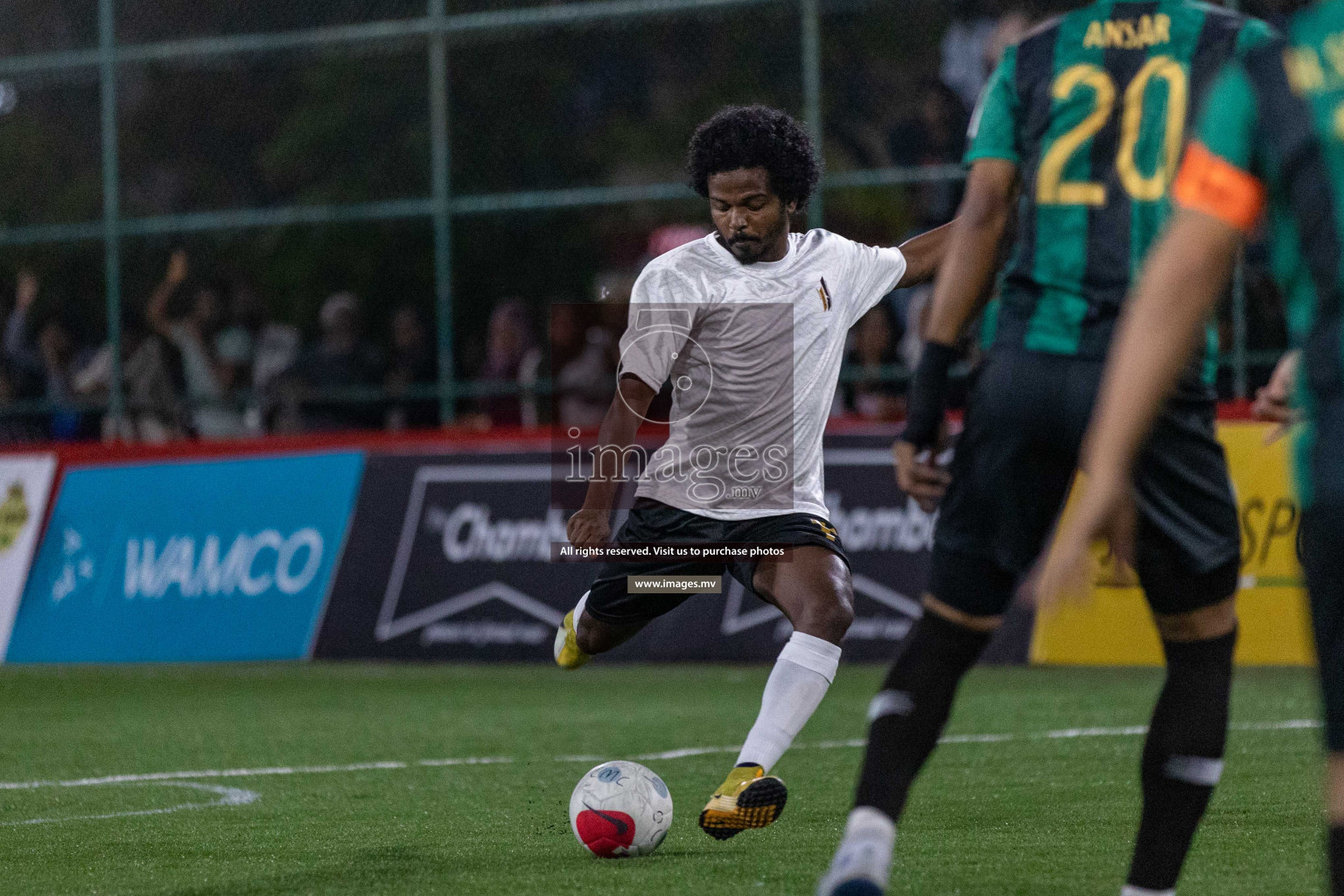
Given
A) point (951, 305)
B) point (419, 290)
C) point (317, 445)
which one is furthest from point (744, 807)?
point (419, 290)

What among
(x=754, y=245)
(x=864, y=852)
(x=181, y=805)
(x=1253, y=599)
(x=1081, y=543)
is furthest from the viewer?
(x=1253, y=599)

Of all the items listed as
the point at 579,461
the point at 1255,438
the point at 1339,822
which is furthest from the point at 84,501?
the point at 1339,822

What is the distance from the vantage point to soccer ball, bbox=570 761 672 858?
5328mm

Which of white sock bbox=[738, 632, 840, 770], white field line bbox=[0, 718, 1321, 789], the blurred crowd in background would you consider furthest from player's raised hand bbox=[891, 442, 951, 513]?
the blurred crowd in background

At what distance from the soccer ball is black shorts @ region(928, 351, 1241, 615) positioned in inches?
70.5

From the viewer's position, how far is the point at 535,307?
1770 centimetres

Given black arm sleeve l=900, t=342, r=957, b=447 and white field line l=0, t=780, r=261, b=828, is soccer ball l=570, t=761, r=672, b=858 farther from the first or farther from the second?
black arm sleeve l=900, t=342, r=957, b=447

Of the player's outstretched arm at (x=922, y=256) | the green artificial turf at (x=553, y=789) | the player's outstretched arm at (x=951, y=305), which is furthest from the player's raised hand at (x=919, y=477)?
the player's outstretched arm at (x=922, y=256)

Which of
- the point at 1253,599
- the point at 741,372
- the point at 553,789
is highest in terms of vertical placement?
the point at 741,372

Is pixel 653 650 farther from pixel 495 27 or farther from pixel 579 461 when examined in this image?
pixel 495 27

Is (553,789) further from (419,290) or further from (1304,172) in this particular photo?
(419,290)

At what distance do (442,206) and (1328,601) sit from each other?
36.7 feet

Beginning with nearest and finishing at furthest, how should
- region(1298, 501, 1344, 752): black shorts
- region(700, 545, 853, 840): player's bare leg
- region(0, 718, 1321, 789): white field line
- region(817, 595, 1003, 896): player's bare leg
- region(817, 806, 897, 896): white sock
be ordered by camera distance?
region(1298, 501, 1344, 752): black shorts < region(817, 806, 897, 896): white sock < region(817, 595, 1003, 896): player's bare leg < region(700, 545, 853, 840): player's bare leg < region(0, 718, 1321, 789): white field line

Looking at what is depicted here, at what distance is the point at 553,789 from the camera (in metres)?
6.71
